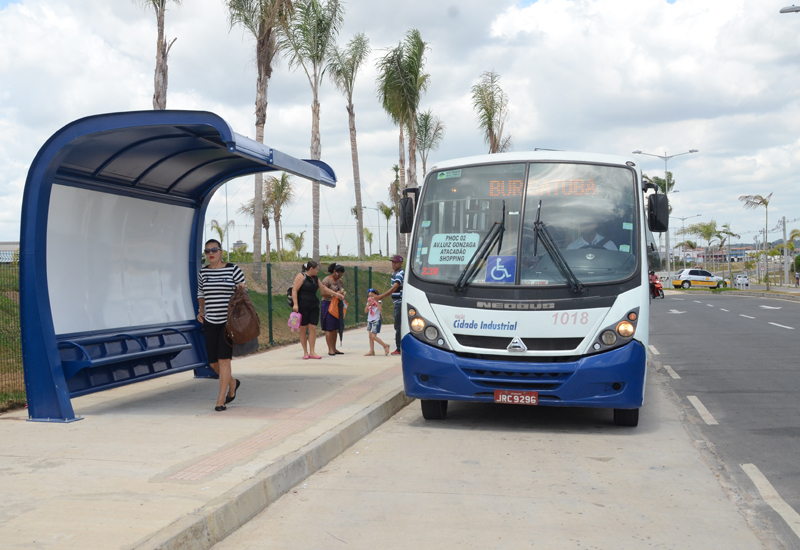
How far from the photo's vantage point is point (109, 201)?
360 inches

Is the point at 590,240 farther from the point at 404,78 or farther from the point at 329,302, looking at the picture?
the point at 404,78

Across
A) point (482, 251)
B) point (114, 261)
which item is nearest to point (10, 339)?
point (114, 261)

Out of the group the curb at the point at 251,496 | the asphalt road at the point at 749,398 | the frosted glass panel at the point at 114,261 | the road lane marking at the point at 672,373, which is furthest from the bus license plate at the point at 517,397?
the road lane marking at the point at 672,373

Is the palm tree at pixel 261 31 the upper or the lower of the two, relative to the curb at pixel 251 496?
upper

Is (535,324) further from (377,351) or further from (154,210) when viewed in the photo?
(377,351)

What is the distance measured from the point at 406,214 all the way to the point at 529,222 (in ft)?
4.94

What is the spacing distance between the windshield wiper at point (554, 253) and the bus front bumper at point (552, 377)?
71 centimetres

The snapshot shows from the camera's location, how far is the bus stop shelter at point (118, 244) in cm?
761

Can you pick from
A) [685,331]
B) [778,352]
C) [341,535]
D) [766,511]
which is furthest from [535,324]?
[685,331]

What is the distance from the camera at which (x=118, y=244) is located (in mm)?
9391

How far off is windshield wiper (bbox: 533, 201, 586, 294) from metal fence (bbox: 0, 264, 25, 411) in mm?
5928

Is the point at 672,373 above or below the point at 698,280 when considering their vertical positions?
below

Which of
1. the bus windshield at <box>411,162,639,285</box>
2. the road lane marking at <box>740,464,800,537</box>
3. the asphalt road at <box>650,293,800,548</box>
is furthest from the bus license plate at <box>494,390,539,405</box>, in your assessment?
the road lane marking at <box>740,464,800,537</box>

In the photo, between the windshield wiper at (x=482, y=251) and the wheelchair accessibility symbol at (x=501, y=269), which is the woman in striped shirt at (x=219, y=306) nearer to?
the windshield wiper at (x=482, y=251)
